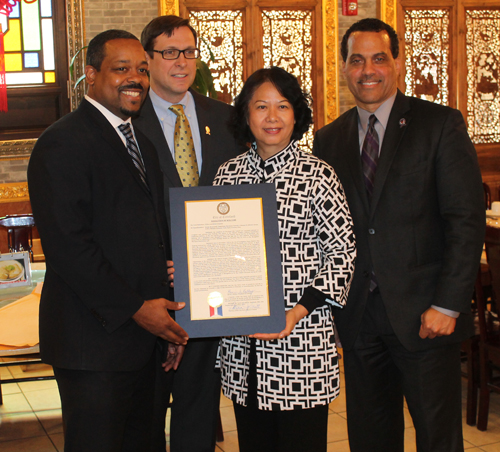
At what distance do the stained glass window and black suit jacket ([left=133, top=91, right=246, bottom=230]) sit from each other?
4.87 m

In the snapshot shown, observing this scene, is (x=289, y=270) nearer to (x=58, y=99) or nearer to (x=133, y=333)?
(x=133, y=333)

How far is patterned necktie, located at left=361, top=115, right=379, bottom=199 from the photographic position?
2068mm

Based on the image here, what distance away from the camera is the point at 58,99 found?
6.73 metres

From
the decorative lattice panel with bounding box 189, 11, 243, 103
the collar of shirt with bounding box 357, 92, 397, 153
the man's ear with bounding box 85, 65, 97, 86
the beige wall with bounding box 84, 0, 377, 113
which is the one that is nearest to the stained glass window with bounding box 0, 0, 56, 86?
the beige wall with bounding box 84, 0, 377, 113

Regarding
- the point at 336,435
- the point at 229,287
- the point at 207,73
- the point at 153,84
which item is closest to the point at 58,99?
the point at 207,73

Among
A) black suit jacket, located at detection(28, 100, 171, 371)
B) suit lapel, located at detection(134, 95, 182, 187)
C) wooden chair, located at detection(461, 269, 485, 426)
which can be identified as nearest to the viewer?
black suit jacket, located at detection(28, 100, 171, 371)

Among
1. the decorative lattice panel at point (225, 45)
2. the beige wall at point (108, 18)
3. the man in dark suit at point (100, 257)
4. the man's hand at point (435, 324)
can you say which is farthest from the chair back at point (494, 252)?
the beige wall at point (108, 18)

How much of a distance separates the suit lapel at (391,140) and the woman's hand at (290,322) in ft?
1.55

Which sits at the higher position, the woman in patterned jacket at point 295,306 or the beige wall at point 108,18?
the beige wall at point 108,18

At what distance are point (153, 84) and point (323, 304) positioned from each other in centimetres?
122

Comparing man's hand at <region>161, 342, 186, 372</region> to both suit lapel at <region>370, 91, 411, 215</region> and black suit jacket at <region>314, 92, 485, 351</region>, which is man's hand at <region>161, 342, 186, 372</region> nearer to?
black suit jacket at <region>314, 92, 485, 351</region>

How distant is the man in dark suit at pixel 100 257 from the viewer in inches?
64.9

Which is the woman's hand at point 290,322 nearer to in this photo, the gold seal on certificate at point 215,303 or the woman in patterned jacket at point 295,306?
the woman in patterned jacket at point 295,306

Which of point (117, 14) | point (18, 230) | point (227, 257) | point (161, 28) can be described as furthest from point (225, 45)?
point (227, 257)
